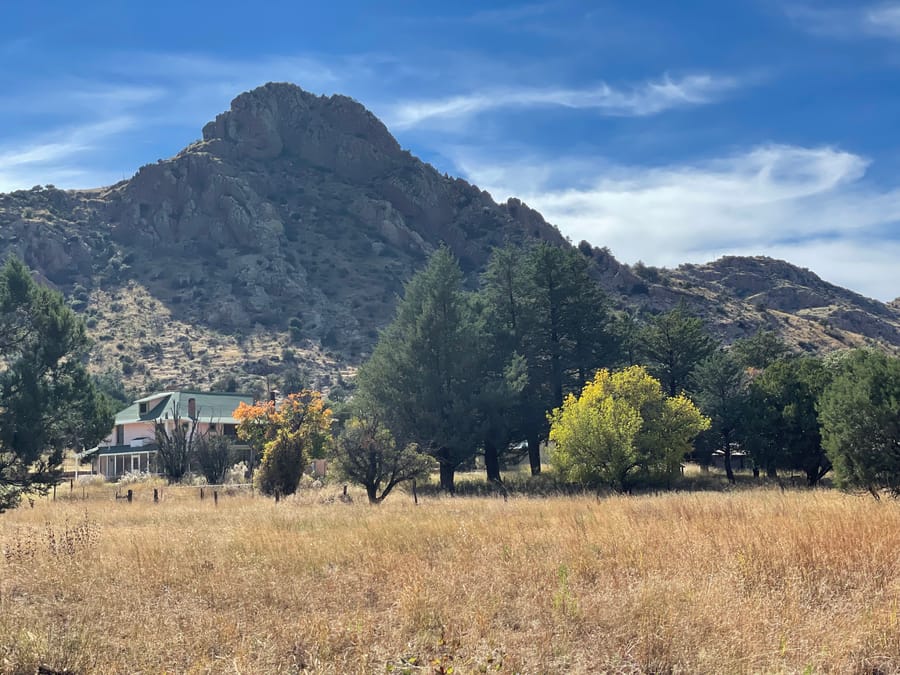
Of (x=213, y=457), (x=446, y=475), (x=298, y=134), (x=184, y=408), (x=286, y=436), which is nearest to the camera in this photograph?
(x=286, y=436)

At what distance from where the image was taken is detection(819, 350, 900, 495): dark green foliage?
875 inches

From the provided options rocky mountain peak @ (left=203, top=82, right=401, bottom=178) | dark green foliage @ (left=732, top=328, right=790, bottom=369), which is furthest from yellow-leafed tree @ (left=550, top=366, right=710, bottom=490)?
rocky mountain peak @ (left=203, top=82, right=401, bottom=178)

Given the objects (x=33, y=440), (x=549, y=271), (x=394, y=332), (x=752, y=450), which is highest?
(x=549, y=271)

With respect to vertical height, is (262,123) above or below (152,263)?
above

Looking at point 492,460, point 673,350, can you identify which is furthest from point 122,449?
point 673,350

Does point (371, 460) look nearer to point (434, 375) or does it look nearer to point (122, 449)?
point (434, 375)

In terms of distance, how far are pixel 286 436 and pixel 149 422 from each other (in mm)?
38167

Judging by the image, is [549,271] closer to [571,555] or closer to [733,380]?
[733,380]

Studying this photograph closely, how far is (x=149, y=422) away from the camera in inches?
2463

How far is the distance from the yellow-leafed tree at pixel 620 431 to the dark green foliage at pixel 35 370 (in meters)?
21.0

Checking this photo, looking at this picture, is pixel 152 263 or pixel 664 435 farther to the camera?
pixel 152 263

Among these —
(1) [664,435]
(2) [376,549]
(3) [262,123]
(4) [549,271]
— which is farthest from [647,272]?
(2) [376,549]

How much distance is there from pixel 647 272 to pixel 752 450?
119 meters

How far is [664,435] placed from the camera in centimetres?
3784
